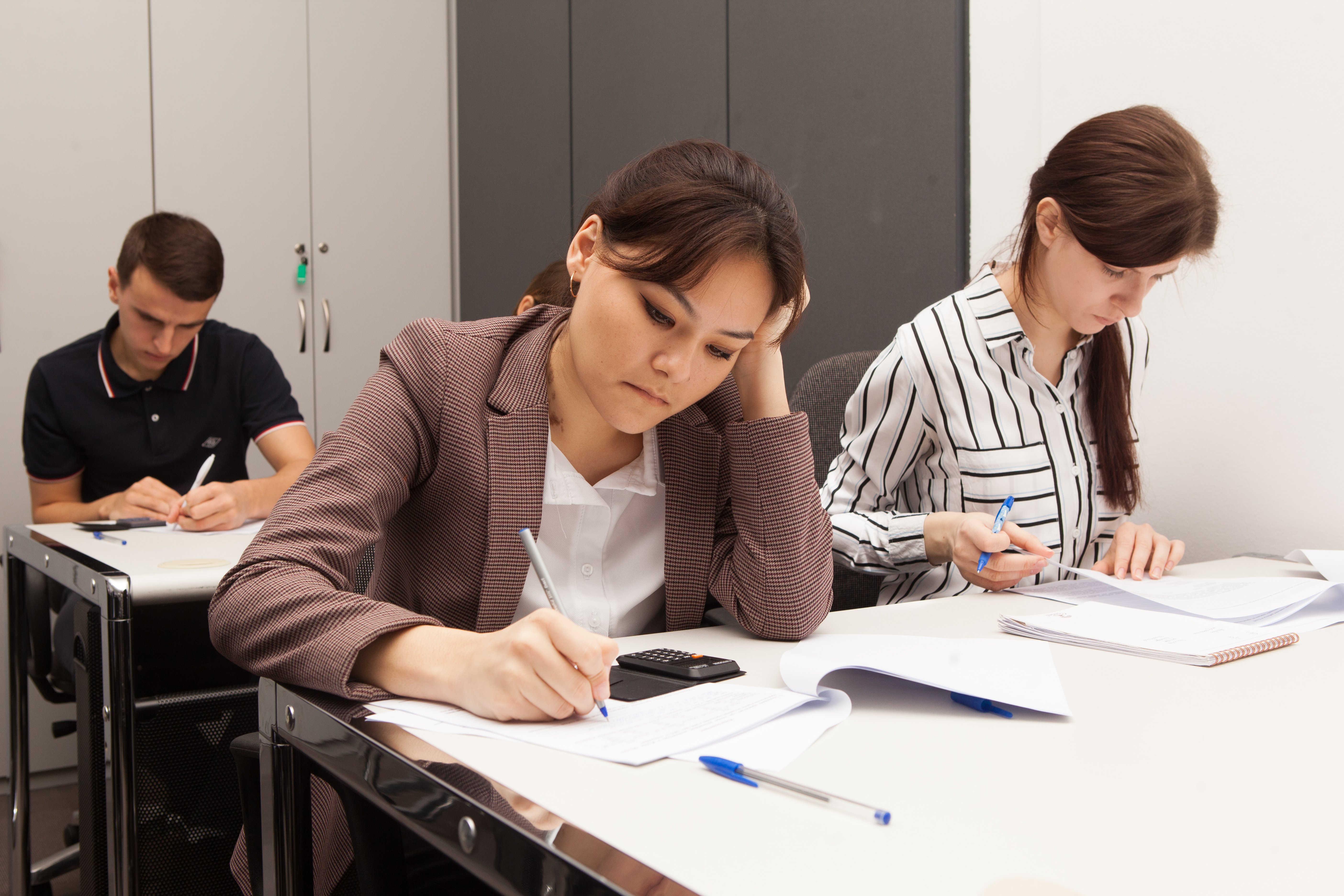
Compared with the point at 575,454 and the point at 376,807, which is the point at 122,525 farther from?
the point at 376,807

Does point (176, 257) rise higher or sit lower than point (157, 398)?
higher

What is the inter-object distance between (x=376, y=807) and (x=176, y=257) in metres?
1.87

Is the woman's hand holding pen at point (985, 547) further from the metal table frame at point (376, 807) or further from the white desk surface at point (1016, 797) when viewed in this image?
the metal table frame at point (376, 807)

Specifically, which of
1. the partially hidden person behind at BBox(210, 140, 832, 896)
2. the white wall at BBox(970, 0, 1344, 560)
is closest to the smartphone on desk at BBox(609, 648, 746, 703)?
the partially hidden person behind at BBox(210, 140, 832, 896)

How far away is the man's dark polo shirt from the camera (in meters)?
2.38

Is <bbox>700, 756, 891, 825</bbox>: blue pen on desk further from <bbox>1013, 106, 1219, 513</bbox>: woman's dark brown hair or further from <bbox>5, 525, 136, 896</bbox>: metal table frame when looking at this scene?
<bbox>1013, 106, 1219, 513</bbox>: woman's dark brown hair

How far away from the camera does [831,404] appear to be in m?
1.78

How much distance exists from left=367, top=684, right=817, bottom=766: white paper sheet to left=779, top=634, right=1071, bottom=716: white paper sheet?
34 millimetres

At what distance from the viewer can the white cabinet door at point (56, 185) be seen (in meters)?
2.82

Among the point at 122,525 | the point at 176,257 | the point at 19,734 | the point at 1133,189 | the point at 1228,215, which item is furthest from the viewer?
the point at 176,257

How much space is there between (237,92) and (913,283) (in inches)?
94.7

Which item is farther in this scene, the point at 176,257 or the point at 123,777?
the point at 176,257

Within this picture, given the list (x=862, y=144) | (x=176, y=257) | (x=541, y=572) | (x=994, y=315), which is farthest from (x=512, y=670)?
(x=176, y=257)

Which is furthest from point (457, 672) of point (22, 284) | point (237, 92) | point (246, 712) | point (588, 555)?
point (237, 92)
